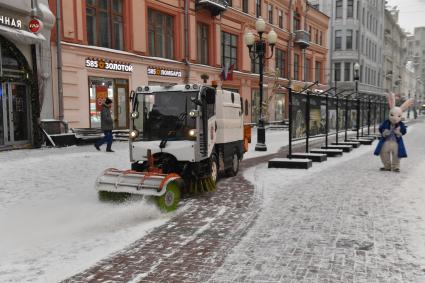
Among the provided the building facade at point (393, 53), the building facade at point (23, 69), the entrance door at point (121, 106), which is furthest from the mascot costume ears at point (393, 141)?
the building facade at point (393, 53)

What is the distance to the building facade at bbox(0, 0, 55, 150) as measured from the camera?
13633 millimetres

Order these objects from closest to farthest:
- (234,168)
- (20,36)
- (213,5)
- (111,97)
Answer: (234,168)
(20,36)
(111,97)
(213,5)

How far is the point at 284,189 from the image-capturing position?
27.6 ft

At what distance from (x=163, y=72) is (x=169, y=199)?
1724 centimetres

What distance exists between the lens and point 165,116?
25.6ft

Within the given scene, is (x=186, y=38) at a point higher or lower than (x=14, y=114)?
higher

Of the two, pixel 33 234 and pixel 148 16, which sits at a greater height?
pixel 148 16

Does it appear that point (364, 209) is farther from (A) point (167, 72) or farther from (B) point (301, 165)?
(A) point (167, 72)

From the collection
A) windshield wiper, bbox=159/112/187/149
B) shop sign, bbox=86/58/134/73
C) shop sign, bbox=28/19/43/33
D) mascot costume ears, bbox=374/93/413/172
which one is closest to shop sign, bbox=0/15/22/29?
shop sign, bbox=28/19/43/33

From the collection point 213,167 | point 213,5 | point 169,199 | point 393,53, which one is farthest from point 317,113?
point 393,53

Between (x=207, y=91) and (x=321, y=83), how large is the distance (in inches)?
1743

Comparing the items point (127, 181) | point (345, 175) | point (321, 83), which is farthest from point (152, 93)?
point (321, 83)

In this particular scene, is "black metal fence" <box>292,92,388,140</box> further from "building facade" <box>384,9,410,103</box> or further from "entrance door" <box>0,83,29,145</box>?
"building facade" <box>384,9,410,103</box>

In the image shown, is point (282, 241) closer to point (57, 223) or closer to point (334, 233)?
point (334, 233)
